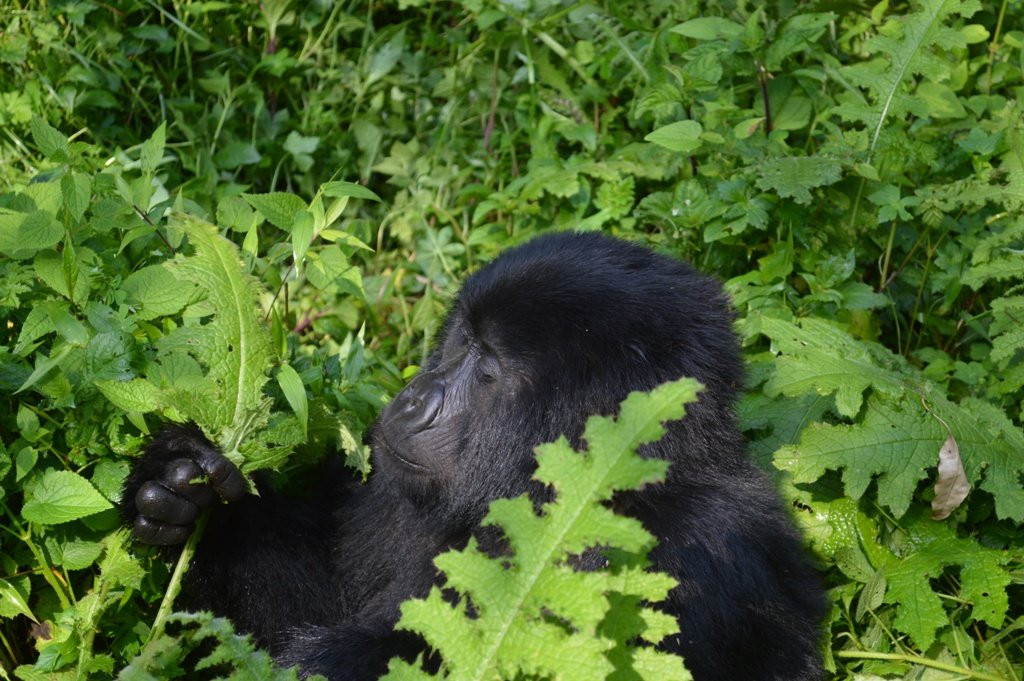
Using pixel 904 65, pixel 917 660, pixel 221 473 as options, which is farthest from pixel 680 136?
pixel 221 473

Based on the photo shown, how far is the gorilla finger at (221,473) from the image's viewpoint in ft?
9.58

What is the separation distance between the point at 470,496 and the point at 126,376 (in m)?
0.98

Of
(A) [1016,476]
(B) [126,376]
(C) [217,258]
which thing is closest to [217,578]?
(B) [126,376]

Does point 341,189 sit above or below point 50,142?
below

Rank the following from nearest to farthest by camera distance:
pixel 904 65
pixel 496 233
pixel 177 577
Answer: pixel 177 577
pixel 904 65
pixel 496 233

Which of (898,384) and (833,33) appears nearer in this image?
(898,384)

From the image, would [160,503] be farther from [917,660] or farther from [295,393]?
[917,660]

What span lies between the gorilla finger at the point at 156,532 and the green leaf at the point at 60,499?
3.6 inches

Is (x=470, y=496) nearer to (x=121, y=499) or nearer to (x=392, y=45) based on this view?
(x=121, y=499)

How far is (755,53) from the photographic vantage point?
4.36 metres

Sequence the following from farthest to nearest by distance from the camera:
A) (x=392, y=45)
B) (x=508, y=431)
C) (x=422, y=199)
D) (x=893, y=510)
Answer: (x=392, y=45) → (x=422, y=199) → (x=893, y=510) → (x=508, y=431)

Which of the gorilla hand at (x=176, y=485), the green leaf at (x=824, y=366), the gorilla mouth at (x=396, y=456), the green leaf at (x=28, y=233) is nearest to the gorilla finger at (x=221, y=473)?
the gorilla hand at (x=176, y=485)

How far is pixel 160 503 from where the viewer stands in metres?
2.88

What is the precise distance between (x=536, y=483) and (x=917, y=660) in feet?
3.88
